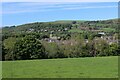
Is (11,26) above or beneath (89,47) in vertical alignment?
above

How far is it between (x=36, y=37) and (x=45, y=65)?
7106 millimetres

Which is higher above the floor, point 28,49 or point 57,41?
point 57,41

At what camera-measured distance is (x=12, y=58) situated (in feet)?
→ 63.1

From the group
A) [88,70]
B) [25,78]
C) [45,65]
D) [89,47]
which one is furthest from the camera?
[89,47]

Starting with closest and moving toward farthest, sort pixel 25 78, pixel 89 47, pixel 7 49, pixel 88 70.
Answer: pixel 25 78, pixel 88 70, pixel 7 49, pixel 89 47

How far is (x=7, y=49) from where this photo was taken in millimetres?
18562

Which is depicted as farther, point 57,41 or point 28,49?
point 57,41

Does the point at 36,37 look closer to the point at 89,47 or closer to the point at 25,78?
the point at 89,47

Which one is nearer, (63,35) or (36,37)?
(36,37)

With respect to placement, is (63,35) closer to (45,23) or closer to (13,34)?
(45,23)

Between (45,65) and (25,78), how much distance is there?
4090mm

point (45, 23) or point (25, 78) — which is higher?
point (45, 23)

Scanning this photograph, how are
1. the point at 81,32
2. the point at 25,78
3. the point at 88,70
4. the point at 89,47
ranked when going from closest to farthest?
the point at 25,78, the point at 88,70, the point at 89,47, the point at 81,32

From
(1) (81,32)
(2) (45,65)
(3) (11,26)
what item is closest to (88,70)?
(2) (45,65)
